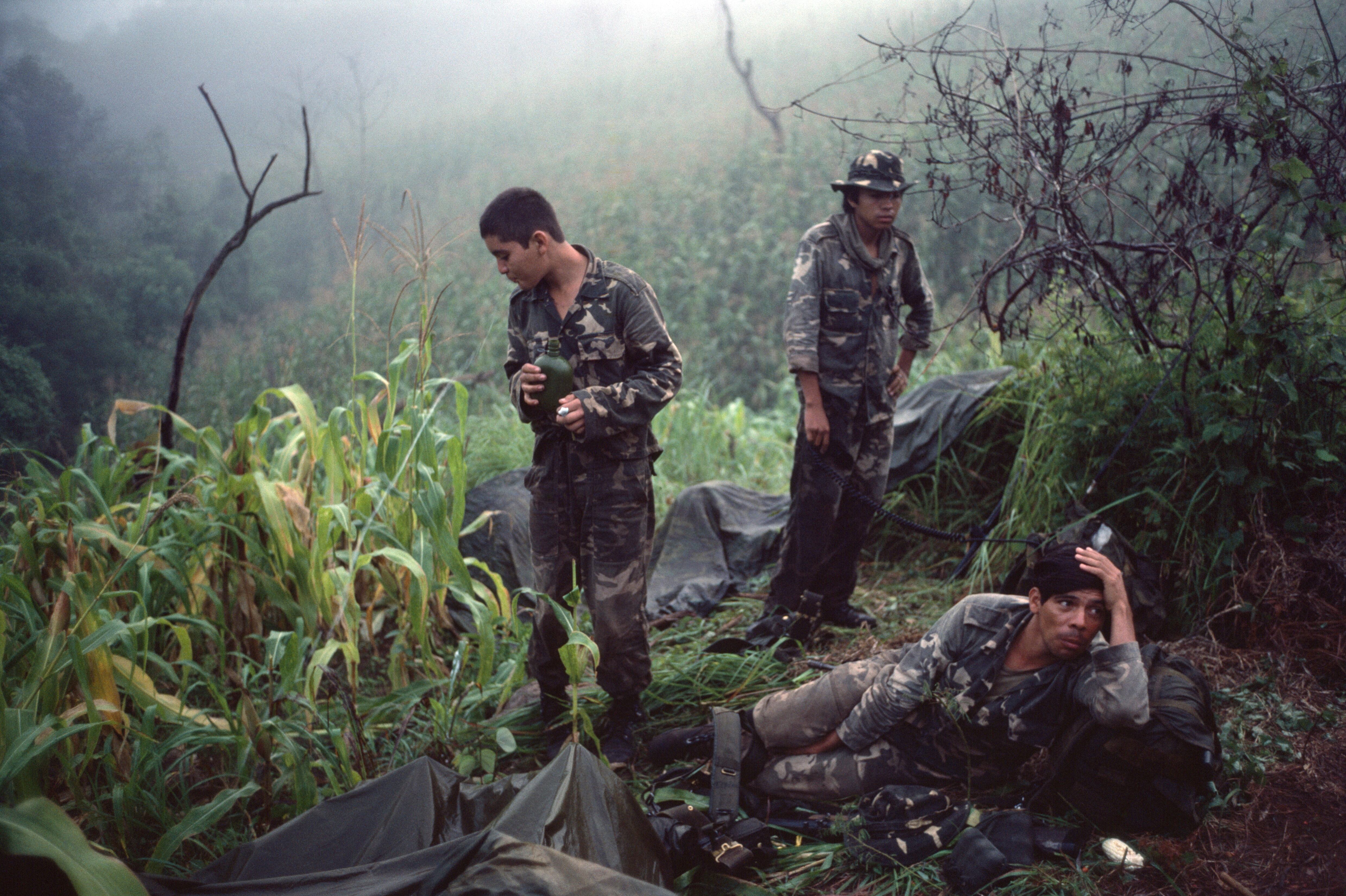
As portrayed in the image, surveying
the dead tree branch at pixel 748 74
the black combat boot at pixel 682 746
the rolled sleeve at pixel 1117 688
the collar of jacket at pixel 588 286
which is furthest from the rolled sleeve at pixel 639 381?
the dead tree branch at pixel 748 74

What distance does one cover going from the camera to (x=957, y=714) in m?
2.37

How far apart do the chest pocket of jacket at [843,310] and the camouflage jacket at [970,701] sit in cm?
129

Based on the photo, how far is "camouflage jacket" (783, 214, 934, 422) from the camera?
10.9 ft

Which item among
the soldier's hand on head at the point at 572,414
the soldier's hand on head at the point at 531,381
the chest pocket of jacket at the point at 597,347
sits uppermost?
the chest pocket of jacket at the point at 597,347

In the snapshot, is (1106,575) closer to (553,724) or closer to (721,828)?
(721,828)

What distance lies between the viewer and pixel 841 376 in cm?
336

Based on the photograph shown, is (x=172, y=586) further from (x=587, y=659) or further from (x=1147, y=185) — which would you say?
(x=1147, y=185)

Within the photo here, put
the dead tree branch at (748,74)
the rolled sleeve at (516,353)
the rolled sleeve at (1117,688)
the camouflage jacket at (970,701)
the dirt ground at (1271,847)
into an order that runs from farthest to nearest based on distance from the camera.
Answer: the dead tree branch at (748,74) → the rolled sleeve at (516,353) → the camouflage jacket at (970,701) → the rolled sleeve at (1117,688) → the dirt ground at (1271,847)

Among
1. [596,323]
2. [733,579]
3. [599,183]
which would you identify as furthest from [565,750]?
[599,183]

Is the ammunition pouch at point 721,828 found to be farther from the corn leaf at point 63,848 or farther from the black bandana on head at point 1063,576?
the corn leaf at point 63,848

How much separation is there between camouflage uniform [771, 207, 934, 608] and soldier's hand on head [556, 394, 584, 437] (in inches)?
44.2

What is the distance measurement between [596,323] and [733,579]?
6.64 ft

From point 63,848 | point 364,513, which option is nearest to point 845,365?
point 364,513

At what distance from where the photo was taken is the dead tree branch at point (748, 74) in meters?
12.8
